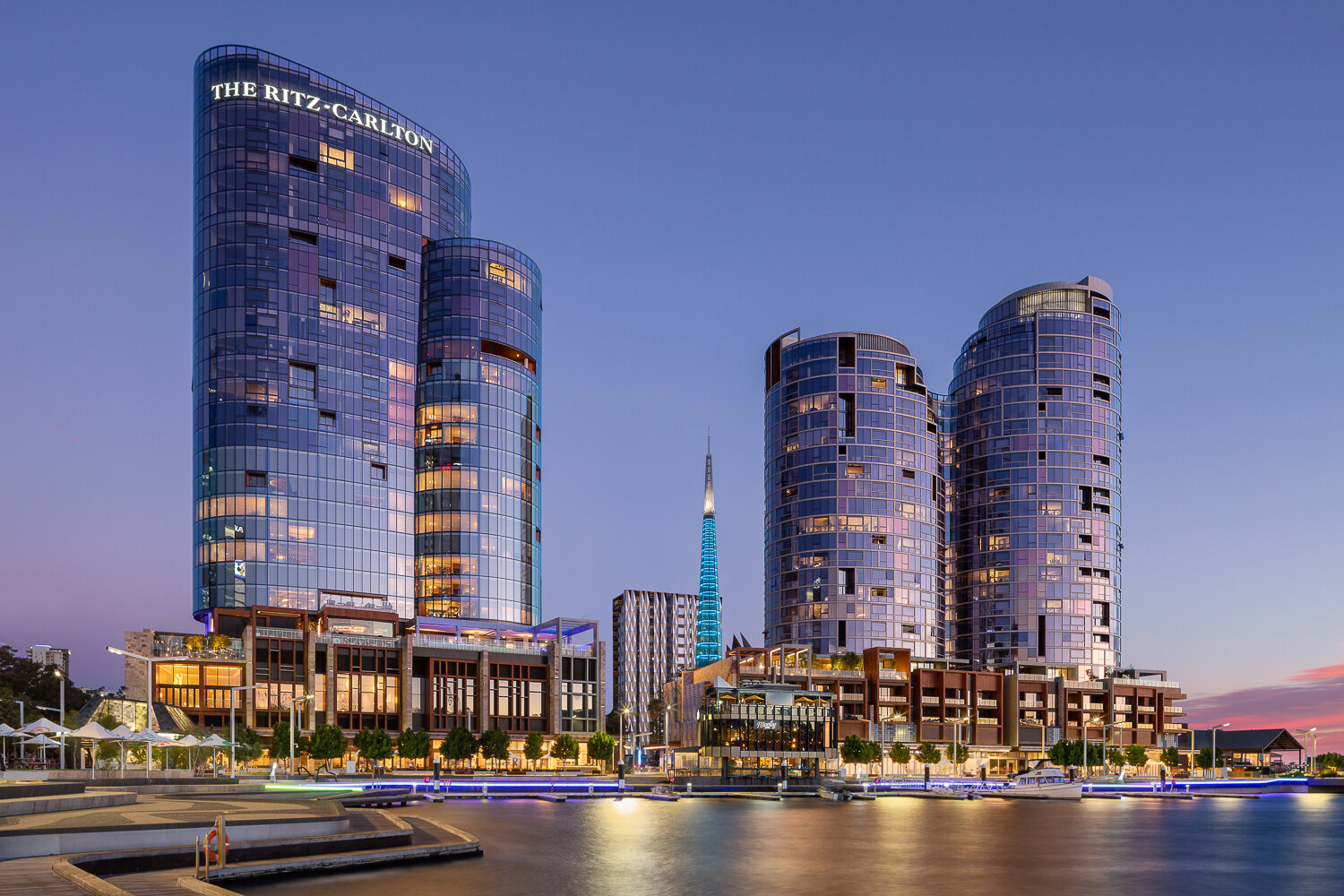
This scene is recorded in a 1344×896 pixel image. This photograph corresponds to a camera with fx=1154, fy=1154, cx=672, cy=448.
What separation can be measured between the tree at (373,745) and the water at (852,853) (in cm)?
5087

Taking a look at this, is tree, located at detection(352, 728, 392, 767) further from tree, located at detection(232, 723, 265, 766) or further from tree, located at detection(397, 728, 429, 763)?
tree, located at detection(232, 723, 265, 766)

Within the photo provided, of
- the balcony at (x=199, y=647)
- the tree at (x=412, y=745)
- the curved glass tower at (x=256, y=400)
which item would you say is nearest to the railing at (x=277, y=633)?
the balcony at (x=199, y=647)

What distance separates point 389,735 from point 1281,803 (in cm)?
11860

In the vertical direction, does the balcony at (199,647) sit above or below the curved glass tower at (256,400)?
below

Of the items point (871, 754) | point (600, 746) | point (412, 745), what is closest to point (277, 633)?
point (412, 745)

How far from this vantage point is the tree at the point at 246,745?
125 m

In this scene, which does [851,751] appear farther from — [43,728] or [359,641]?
[43,728]

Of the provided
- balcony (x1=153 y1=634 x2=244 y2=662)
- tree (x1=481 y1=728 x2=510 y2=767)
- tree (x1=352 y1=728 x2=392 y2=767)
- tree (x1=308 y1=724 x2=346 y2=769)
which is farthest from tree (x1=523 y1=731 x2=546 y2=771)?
balcony (x1=153 y1=634 x2=244 y2=662)

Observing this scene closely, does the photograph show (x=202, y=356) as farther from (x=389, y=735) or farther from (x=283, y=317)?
(x=389, y=735)

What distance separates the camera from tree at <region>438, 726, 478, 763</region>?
15888 cm

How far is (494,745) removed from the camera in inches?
6447

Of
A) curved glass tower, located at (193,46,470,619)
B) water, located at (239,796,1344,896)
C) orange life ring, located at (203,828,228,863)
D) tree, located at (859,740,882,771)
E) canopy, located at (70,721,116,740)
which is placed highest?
curved glass tower, located at (193,46,470,619)

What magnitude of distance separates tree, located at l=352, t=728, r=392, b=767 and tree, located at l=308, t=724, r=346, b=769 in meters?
3.54

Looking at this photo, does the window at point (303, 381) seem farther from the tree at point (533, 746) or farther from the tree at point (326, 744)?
the tree at point (533, 746)
